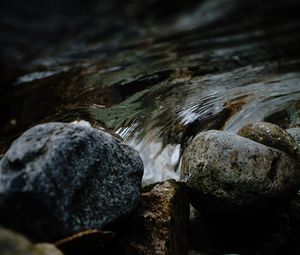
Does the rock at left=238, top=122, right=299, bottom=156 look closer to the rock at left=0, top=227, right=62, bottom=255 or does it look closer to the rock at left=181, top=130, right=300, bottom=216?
the rock at left=181, top=130, right=300, bottom=216

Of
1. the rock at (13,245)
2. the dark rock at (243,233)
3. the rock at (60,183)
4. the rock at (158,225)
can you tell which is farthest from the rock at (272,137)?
Answer: the rock at (13,245)

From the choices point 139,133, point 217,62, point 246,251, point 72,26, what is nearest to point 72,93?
point 72,26

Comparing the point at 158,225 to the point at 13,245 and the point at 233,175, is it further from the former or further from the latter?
the point at 13,245

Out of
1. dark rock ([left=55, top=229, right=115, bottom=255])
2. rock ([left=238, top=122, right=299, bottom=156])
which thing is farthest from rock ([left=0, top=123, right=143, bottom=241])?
rock ([left=238, top=122, right=299, bottom=156])

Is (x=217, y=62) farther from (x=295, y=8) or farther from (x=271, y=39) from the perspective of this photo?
(x=295, y=8)

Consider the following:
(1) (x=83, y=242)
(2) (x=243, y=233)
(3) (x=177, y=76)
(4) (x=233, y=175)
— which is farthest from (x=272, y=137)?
(1) (x=83, y=242)
